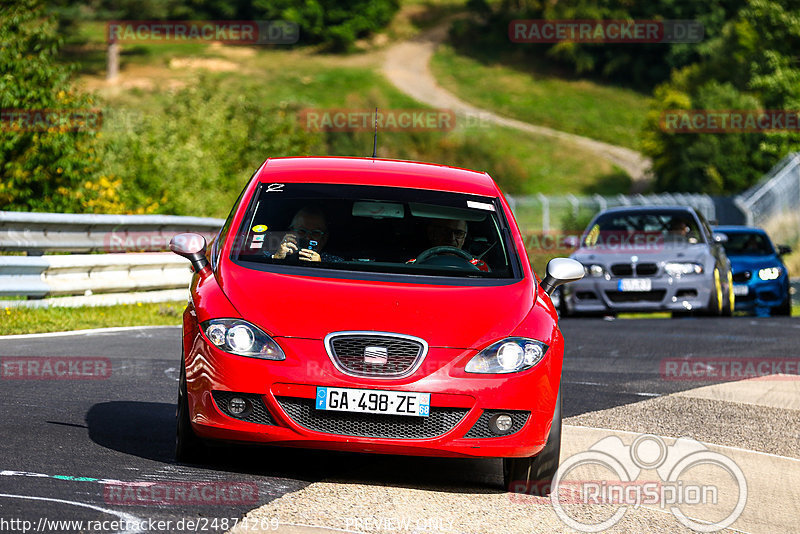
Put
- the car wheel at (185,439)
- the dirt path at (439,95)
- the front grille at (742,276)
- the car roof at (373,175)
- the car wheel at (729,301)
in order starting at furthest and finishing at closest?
the dirt path at (439,95), the front grille at (742,276), the car wheel at (729,301), the car roof at (373,175), the car wheel at (185,439)

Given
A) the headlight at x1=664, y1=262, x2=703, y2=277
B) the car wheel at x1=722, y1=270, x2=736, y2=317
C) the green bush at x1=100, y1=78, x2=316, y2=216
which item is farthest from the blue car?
the green bush at x1=100, y1=78, x2=316, y2=216

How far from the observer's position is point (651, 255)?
18.5 meters

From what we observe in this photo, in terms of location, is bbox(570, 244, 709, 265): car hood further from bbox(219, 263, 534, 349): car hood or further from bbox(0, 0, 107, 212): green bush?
bbox(219, 263, 534, 349): car hood

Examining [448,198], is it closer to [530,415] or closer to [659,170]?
[530,415]

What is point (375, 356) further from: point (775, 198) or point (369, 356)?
point (775, 198)

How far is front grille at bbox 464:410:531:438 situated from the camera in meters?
6.31

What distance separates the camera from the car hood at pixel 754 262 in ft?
68.1

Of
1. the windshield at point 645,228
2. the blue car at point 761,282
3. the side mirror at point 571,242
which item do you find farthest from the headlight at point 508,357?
the blue car at point 761,282

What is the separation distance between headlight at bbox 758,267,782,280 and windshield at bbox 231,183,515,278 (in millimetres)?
13887

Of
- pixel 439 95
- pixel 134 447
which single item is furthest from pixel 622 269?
pixel 439 95

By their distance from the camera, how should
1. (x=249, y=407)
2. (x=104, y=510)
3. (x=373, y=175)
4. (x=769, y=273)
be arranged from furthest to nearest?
(x=769, y=273) → (x=373, y=175) → (x=249, y=407) → (x=104, y=510)

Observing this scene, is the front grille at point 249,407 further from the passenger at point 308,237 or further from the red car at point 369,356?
the passenger at point 308,237

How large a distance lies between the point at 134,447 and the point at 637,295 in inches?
482

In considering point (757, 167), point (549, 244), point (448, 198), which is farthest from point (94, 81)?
point (448, 198)
